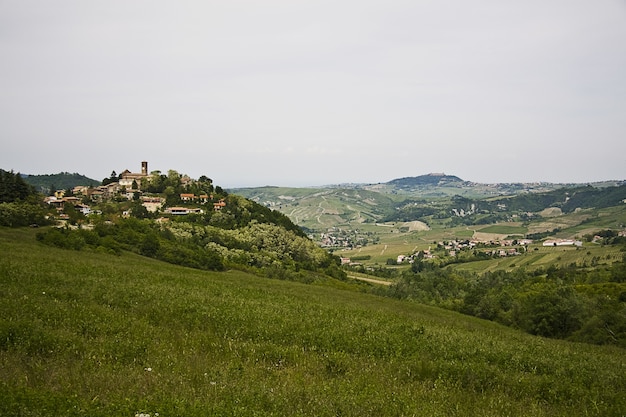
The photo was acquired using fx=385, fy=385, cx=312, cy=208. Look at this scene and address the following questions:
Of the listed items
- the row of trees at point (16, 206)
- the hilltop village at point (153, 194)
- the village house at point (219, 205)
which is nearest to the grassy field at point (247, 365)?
the row of trees at point (16, 206)

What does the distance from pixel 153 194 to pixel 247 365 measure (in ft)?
495

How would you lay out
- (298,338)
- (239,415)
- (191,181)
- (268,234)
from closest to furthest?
(239,415)
(298,338)
(268,234)
(191,181)

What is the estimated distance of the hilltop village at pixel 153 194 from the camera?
425ft

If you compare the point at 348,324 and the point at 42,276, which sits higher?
the point at 42,276

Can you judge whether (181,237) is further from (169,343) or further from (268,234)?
(169,343)

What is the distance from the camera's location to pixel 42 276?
68.9 ft

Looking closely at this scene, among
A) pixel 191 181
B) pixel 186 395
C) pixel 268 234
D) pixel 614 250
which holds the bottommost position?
pixel 614 250

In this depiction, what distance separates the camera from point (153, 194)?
149500 mm

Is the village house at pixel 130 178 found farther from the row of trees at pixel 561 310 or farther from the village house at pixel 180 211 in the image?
the row of trees at pixel 561 310

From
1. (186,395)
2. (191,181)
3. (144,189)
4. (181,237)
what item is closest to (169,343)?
(186,395)

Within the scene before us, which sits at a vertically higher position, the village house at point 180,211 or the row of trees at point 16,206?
the row of trees at point 16,206

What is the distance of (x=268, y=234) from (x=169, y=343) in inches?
4615

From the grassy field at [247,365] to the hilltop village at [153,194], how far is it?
112 meters

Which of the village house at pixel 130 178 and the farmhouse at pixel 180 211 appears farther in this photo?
the village house at pixel 130 178
